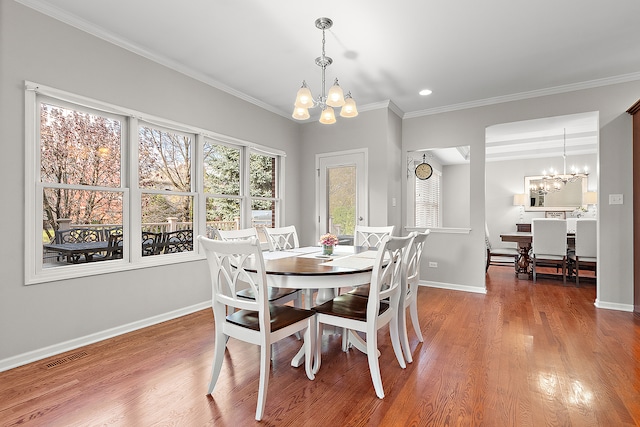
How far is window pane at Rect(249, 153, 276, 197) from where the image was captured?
453 centimetres

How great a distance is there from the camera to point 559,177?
A: 6668mm

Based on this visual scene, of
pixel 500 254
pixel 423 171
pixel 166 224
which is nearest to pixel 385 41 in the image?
pixel 423 171

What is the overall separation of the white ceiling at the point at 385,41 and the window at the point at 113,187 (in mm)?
686

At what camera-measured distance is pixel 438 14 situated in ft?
8.44

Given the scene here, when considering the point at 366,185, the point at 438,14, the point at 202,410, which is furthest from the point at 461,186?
the point at 202,410

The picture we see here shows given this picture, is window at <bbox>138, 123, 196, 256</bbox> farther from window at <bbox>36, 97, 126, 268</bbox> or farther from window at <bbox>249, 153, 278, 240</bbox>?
window at <bbox>249, 153, 278, 240</bbox>

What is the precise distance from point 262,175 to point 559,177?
19.8 feet

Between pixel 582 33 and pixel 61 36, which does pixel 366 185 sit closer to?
pixel 582 33

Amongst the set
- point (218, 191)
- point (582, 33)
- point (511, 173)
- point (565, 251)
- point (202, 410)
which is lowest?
point (202, 410)

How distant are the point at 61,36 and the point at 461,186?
8.05m

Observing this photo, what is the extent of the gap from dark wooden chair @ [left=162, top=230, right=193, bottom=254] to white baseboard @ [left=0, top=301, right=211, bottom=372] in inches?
25.0

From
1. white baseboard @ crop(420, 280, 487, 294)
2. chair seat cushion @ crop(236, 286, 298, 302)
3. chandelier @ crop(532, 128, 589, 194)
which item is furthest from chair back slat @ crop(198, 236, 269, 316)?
chandelier @ crop(532, 128, 589, 194)

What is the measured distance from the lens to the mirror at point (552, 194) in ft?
23.4

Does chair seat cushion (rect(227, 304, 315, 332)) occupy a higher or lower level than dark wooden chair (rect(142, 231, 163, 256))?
lower
